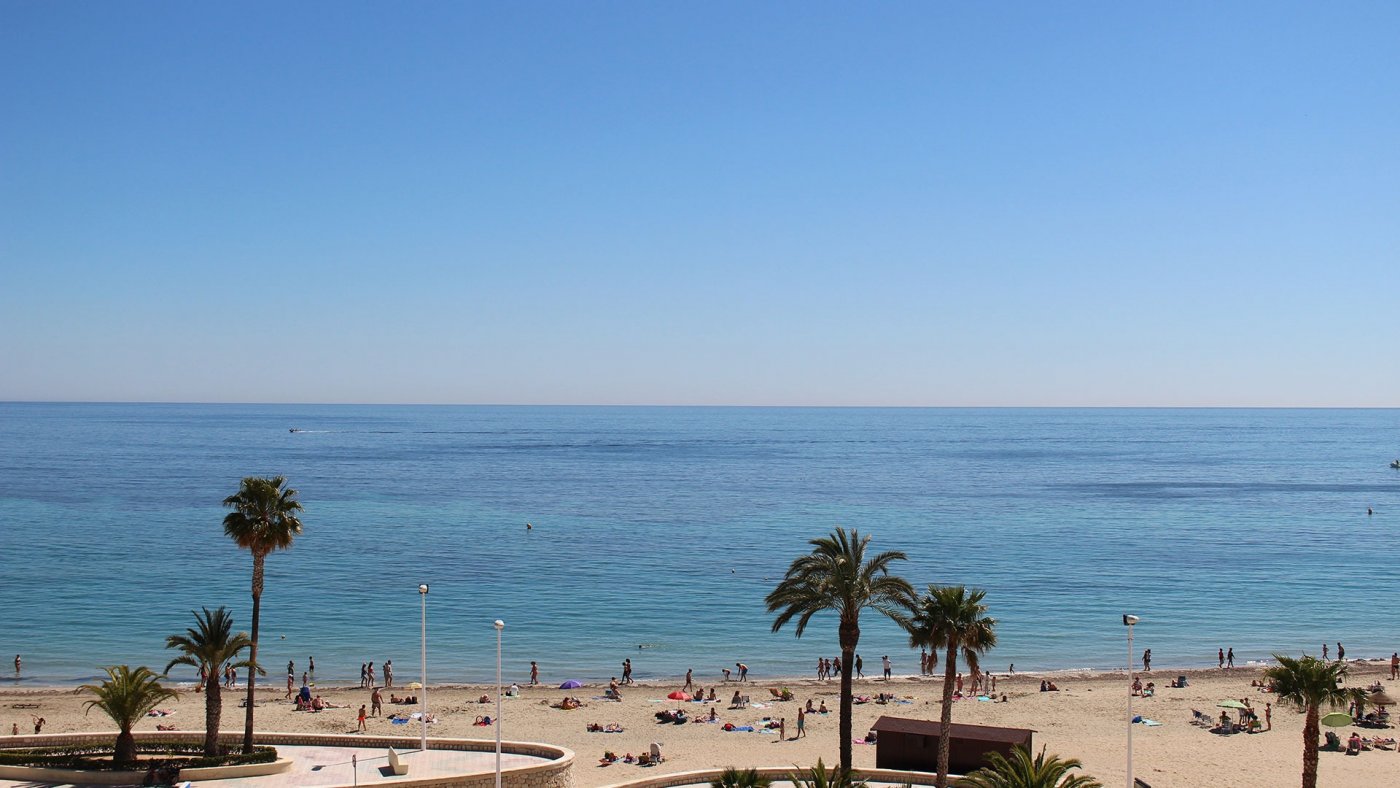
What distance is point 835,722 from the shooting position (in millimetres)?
41469

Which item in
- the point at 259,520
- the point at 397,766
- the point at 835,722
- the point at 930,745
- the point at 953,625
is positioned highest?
the point at 259,520

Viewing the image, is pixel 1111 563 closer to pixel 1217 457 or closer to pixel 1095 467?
pixel 1095 467

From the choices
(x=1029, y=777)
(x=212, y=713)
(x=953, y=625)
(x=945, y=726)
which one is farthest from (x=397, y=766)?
(x=1029, y=777)

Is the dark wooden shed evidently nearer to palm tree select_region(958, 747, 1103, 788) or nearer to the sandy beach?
the sandy beach

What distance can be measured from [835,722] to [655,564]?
120 ft

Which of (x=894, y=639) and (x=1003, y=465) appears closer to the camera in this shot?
(x=894, y=639)

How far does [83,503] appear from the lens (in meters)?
105

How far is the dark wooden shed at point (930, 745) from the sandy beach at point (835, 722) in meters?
4.93

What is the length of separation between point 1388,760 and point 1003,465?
135 meters

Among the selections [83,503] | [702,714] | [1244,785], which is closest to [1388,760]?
[1244,785]

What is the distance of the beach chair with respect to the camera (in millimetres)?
27766

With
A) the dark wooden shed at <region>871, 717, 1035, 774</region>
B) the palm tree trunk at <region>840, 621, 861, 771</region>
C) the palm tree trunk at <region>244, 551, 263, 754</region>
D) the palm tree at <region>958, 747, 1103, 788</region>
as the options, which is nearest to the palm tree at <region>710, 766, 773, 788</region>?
the palm tree at <region>958, 747, 1103, 788</region>

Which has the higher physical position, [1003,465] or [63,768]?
[1003,465]

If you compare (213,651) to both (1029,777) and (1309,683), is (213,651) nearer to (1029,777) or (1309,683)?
(1029,777)
